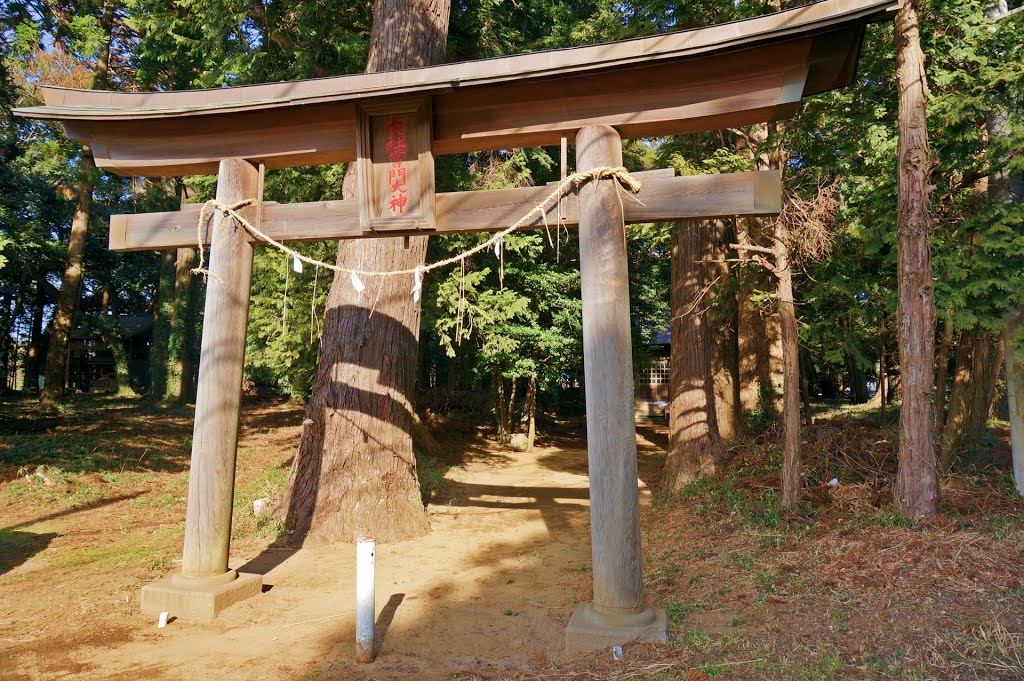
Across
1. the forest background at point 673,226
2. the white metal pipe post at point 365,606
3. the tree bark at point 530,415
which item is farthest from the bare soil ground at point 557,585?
the tree bark at point 530,415

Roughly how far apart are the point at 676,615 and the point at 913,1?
261 inches

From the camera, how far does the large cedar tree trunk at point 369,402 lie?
7908 millimetres

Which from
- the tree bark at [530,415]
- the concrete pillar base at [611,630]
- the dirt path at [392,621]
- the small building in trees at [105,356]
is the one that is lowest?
the dirt path at [392,621]

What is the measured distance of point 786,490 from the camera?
7.31 meters

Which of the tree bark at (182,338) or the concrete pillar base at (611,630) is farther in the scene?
the tree bark at (182,338)

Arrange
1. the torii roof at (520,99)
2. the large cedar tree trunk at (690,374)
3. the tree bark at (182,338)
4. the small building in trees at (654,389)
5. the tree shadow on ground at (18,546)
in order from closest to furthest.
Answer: the torii roof at (520,99) → the tree shadow on ground at (18,546) → the large cedar tree trunk at (690,374) → the tree bark at (182,338) → the small building in trees at (654,389)

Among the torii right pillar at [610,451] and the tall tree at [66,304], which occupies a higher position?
the tall tree at [66,304]

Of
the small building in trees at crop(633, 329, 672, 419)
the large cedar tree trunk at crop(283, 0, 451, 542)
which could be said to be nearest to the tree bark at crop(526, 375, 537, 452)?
the large cedar tree trunk at crop(283, 0, 451, 542)

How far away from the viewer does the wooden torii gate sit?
4434mm

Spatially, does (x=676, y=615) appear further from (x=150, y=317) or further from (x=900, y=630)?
(x=150, y=317)

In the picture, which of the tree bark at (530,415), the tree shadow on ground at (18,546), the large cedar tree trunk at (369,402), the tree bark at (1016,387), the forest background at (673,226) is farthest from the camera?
the tree bark at (530,415)

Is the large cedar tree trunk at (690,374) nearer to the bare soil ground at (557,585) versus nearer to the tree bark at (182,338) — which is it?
the bare soil ground at (557,585)

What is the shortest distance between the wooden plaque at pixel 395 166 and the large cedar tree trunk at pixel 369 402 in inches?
122

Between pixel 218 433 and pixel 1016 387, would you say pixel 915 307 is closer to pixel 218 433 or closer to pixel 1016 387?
pixel 1016 387
